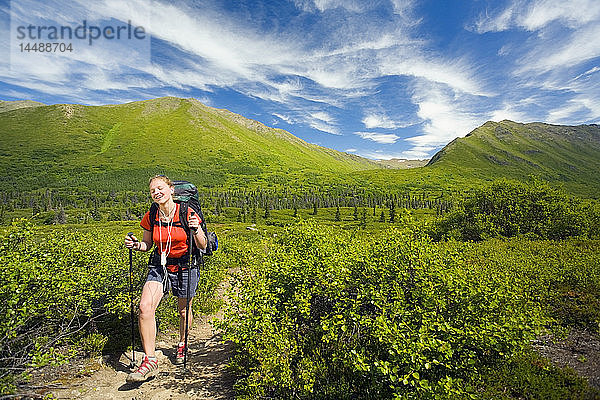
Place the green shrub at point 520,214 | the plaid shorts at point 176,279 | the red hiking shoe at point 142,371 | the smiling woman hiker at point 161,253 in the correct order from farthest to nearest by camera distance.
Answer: the green shrub at point 520,214
the plaid shorts at point 176,279
the smiling woman hiker at point 161,253
the red hiking shoe at point 142,371

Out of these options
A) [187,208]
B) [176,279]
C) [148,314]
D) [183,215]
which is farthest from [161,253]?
[148,314]

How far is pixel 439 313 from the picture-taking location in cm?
555

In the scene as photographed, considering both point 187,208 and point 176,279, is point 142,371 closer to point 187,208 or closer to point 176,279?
point 176,279

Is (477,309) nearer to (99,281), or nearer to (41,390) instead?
(41,390)

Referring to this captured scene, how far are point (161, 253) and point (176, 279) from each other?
84 cm

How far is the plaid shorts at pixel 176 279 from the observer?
6.54 m

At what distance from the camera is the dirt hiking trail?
6016 mm

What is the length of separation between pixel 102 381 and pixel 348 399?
17.8 feet

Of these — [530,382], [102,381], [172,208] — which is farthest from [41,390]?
[530,382]

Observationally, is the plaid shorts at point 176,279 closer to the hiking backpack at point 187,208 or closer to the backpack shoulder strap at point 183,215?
the hiking backpack at point 187,208

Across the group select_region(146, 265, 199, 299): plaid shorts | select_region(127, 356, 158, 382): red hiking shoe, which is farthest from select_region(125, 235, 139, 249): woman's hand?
select_region(127, 356, 158, 382): red hiking shoe

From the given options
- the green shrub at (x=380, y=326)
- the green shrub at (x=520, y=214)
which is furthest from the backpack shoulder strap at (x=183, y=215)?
the green shrub at (x=520, y=214)

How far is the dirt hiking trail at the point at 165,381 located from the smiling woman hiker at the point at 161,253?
33cm

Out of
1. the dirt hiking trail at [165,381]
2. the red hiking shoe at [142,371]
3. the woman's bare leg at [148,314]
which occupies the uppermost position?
the woman's bare leg at [148,314]
